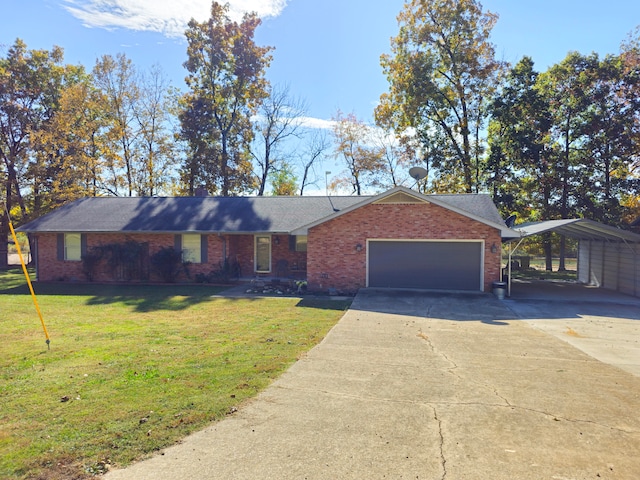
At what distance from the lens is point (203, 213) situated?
1900 centimetres

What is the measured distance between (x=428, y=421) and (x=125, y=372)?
4463 millimetres

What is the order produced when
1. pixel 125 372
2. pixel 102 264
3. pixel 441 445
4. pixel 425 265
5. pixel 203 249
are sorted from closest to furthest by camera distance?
pixel 441 445 → pixel 125 372 → pixel 425 265 → pixel 203 249 → pixel 102 264

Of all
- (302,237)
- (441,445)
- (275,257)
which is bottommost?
(441,445)

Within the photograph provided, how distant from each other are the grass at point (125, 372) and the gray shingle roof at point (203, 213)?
565 centimetres

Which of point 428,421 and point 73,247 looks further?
point 73,247

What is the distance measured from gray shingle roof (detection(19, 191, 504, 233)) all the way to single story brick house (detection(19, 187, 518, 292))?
5 cm

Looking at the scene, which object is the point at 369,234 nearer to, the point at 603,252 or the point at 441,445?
the point at 603,252

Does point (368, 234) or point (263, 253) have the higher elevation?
point (368, 234)

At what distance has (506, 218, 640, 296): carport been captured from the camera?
1380cm

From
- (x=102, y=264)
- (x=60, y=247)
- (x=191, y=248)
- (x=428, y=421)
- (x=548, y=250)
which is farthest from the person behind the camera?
(x=548, y=250)

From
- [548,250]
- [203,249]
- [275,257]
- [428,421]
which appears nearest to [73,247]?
[203,249]

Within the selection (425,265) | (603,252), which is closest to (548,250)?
(603,252)

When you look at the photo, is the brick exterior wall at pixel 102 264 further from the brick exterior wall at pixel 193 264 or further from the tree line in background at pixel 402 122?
the tree line in background at pixel 402 122

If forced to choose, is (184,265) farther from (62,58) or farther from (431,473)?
(62,58)
